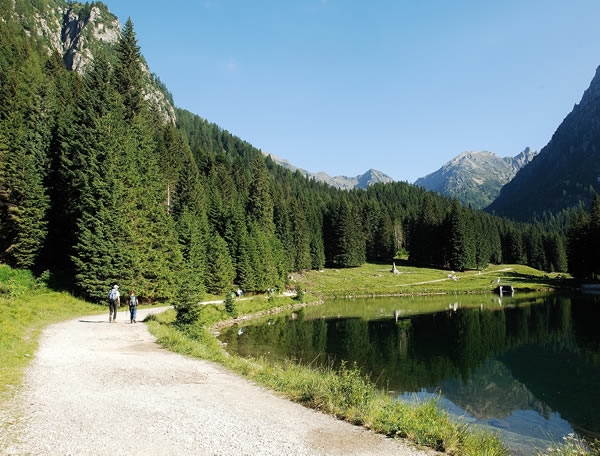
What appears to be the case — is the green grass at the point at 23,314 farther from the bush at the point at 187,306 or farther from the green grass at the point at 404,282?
the green grass at the point at 404,282

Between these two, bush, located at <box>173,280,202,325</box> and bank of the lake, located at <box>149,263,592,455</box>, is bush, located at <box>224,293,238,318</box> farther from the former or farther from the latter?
bush, located at <box>173,280,202,325</box>

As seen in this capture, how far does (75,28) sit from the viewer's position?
179000 millimetres

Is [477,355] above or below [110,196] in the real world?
below

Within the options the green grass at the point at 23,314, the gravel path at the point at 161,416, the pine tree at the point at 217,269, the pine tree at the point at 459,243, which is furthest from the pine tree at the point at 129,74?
the pine tree at the point at 459,243

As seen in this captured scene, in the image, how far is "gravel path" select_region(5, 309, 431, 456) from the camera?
7000 mm

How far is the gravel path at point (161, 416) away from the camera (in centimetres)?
700

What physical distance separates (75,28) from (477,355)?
221 metres

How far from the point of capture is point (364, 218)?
135 meters

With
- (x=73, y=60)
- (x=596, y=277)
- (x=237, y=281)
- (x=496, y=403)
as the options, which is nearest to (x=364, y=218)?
(x=596, y=277)

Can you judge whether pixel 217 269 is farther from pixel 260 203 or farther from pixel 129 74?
pixel 129 74

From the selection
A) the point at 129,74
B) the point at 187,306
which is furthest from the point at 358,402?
the point at 129,74

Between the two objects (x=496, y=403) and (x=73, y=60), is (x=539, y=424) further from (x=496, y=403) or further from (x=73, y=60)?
(x=73, y=60)

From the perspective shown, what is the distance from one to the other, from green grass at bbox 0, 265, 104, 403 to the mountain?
13124 centimetres

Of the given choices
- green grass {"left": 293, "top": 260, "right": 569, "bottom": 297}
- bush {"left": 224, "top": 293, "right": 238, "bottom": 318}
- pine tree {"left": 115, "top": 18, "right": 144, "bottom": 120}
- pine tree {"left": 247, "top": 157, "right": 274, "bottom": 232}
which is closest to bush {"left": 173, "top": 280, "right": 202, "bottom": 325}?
bush {"left": 224, "top": 293, "right": 238, "bottom": 318}
